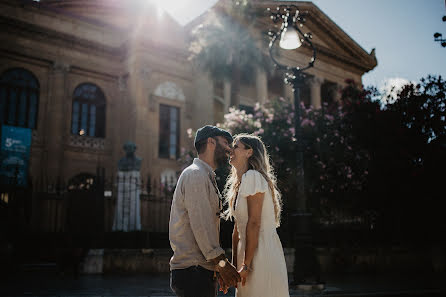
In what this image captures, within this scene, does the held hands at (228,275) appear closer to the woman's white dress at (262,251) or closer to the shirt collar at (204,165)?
the woman's white dress at (262,251)

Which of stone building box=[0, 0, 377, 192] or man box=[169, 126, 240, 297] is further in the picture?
stone building box=[0, 0, 377, 192]

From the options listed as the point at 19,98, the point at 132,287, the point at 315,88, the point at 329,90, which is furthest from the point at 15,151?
the point at 329,90

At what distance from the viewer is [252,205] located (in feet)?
10.1

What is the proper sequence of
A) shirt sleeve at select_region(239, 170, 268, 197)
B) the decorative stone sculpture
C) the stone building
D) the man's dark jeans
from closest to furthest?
the man's dark jeans < shirt sleeve at select_region(239, 170, 268, 197) < the decorative stone sculpture < the stone building

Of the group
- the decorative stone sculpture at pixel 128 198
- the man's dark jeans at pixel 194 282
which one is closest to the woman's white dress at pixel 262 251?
the man's dark jeans at pixel 194 282

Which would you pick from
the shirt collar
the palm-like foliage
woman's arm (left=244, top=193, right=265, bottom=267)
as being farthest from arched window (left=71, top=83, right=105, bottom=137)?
woman's arm (left=244, top=193, right=265, bottom=267)

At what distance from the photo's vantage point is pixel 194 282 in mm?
2691

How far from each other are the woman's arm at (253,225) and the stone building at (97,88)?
18925mm

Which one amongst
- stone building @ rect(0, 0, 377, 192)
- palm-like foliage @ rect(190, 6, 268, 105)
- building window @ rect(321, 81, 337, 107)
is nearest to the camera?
palm-like foliage @ rect(190, 6, 268, 105)

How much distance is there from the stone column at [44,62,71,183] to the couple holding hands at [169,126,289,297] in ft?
64.1

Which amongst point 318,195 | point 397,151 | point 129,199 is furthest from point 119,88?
point 397,151

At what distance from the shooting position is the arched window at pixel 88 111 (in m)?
22.6

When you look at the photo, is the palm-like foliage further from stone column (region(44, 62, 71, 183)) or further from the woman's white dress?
the woman's white dress

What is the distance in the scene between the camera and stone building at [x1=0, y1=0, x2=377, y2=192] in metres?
21.0
